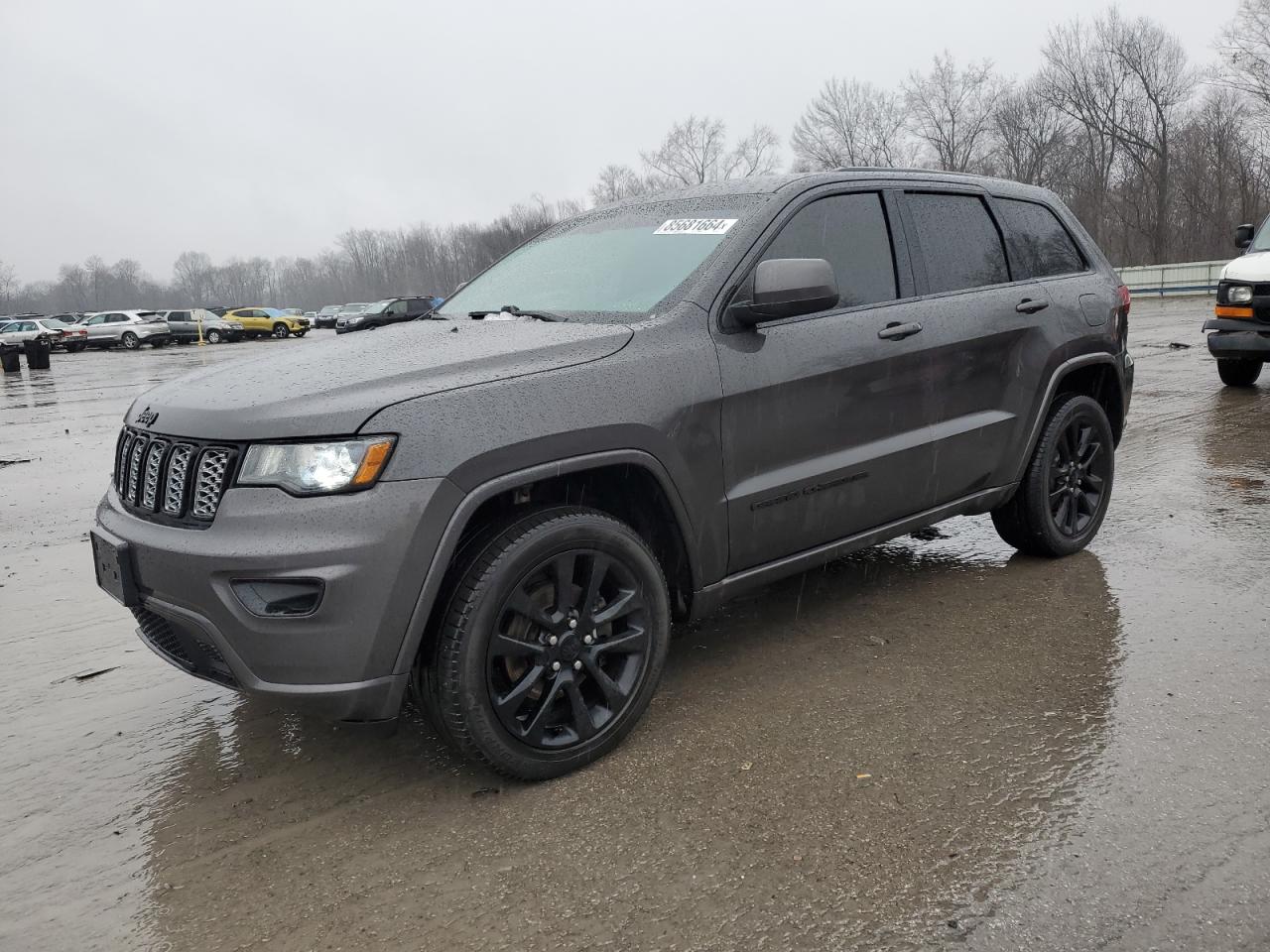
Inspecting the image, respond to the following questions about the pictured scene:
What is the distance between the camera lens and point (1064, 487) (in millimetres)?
4793

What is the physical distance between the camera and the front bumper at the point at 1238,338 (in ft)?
30.5

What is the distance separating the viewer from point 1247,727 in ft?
10.0

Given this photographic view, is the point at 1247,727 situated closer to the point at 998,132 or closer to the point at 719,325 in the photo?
the point at 719,325

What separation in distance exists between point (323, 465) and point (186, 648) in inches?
29.7

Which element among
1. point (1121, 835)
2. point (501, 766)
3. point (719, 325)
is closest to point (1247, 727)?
point (1121, 835)

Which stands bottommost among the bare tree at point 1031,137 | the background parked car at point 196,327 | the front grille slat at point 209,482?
the front grille slat at point 209,482

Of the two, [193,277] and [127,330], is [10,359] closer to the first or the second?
[127,330]

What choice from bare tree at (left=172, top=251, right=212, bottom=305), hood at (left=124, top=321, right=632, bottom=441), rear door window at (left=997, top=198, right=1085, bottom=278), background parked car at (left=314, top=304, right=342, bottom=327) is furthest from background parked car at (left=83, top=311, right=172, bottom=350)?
bare tree at (left=172, top=251, right=212, bottom=305)

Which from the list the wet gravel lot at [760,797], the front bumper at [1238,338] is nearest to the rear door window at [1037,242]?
the wet gravel lot at [760,797]

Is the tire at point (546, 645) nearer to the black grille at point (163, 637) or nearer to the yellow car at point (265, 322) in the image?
the black grille at point (163, 637)

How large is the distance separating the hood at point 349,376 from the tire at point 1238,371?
31.1 ft

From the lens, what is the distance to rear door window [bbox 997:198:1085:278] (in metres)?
4.59

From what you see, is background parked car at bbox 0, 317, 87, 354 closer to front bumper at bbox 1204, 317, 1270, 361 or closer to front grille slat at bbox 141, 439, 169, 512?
front bumper at bbox 1204, 317, 1270, 361

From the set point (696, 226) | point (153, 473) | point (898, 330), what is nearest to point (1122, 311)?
point (898, 330)
